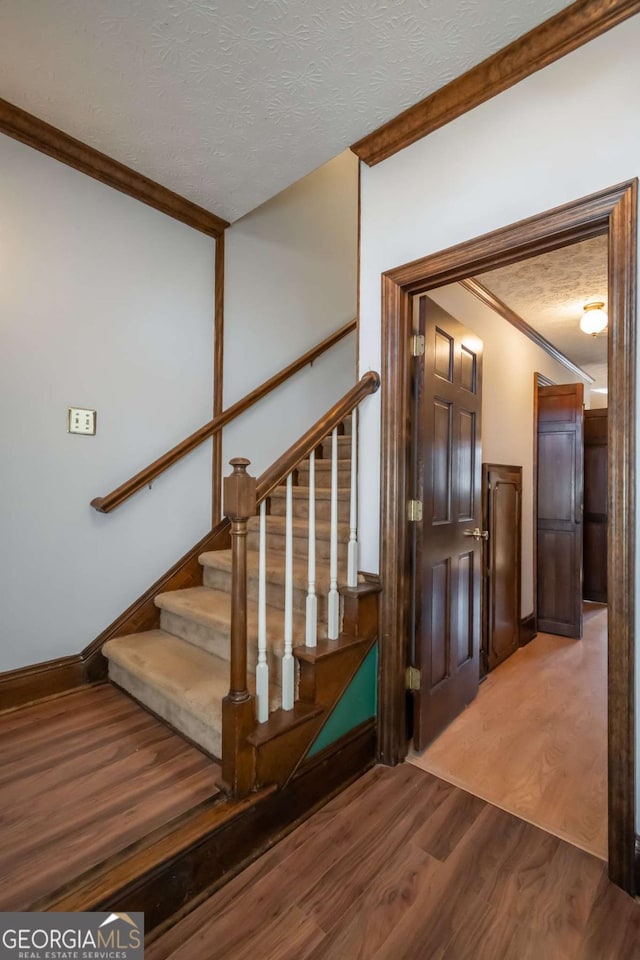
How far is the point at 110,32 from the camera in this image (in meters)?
1.45

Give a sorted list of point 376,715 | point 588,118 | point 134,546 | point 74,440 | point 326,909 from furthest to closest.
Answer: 1. point 134,546
2. point 74,440
3. point 376,715
4. point 588,118
5. point 326,909

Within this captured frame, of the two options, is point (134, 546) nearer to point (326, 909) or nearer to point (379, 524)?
point (379, 524)

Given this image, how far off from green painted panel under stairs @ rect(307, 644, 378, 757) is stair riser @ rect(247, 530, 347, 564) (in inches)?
18.3

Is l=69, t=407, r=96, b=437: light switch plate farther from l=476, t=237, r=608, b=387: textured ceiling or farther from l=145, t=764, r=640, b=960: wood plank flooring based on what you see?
l=476, t=237, r=608, b=387: textured ceiling

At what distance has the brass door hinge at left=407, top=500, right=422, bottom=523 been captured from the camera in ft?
6.14

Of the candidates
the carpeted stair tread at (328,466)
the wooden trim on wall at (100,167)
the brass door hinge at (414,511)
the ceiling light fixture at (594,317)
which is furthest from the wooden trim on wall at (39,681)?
the ceiling light fixture at (594,317)

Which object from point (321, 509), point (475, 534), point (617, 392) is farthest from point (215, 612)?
point (617, 392)

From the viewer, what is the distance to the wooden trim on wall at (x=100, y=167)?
5.97 feet

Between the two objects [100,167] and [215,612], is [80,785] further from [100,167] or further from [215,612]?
[100,167]

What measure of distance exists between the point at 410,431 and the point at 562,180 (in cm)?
97

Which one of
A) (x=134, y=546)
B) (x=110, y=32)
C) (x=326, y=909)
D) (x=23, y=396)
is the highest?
(x=110, y=32)

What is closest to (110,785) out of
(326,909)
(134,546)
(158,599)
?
(326,909)

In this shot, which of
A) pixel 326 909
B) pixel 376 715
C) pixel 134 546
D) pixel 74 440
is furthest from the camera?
pixel 134 546

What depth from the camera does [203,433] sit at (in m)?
2.48
